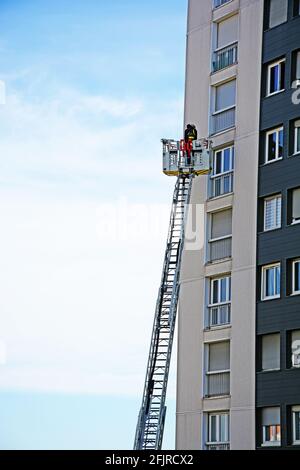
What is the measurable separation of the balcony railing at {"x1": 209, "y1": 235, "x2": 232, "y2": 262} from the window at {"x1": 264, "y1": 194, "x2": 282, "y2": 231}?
1.83 metres

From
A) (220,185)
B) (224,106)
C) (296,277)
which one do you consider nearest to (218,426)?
(296,277)

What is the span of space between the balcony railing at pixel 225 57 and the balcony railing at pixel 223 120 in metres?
1.72

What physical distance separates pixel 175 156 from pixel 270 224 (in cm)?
426

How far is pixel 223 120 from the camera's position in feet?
141

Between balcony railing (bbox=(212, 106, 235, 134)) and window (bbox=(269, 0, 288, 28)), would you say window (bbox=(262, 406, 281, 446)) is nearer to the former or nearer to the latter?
balcony railing (bbox=(212, 106, 235, 134))

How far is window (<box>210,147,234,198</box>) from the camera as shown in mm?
42312

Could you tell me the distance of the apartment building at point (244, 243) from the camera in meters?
38.9

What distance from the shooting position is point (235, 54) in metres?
43.0

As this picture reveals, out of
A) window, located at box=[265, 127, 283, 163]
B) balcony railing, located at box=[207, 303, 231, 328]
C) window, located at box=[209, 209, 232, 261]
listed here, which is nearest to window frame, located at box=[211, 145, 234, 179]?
window, located at box=[209, 209, 232, 261]

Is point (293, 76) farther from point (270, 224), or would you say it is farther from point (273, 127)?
point (270, 224)

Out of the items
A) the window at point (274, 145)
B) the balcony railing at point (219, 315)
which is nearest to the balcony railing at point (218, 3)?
the window at point (274, 145)

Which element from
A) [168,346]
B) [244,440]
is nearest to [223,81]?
[168,346]

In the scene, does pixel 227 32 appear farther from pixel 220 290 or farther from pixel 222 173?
pixel 220 290

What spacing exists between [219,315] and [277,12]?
428 inches
